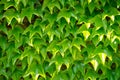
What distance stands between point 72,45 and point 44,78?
30 cm

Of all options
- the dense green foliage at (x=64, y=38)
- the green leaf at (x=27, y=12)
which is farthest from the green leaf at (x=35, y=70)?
the green leaf at (x=27, y=12)

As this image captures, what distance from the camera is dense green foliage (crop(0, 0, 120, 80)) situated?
72.6 inches

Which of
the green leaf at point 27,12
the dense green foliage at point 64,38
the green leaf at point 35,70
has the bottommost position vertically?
→ the green leaf at point 35,70

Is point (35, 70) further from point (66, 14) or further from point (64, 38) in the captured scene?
point (66, 14)

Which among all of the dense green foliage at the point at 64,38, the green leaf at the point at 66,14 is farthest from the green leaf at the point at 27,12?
the green leaf at the point at 66,14

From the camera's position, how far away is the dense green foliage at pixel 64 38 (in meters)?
1.84

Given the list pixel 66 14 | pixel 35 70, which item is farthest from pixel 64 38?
pixel 35 70

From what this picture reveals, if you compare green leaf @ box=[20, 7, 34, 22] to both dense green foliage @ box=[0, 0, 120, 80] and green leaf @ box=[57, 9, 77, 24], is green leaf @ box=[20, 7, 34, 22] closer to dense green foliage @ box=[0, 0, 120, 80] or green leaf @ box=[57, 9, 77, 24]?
dense green foliage @ box=[0, 0, 120, 80]

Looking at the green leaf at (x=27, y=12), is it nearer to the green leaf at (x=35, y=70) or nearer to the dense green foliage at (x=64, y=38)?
the dense green foliage at (x=64, y=38)

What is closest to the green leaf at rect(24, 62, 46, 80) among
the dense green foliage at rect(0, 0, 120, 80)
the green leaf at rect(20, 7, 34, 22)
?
the dense green foliage at rect(0, 0, 120, 80)

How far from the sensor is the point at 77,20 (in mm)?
1926

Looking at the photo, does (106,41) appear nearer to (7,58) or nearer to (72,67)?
(72,67)

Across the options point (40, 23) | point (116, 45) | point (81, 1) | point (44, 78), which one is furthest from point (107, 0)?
point (44, 78)

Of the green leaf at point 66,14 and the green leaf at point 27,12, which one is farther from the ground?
the green leaf at point 27,12
